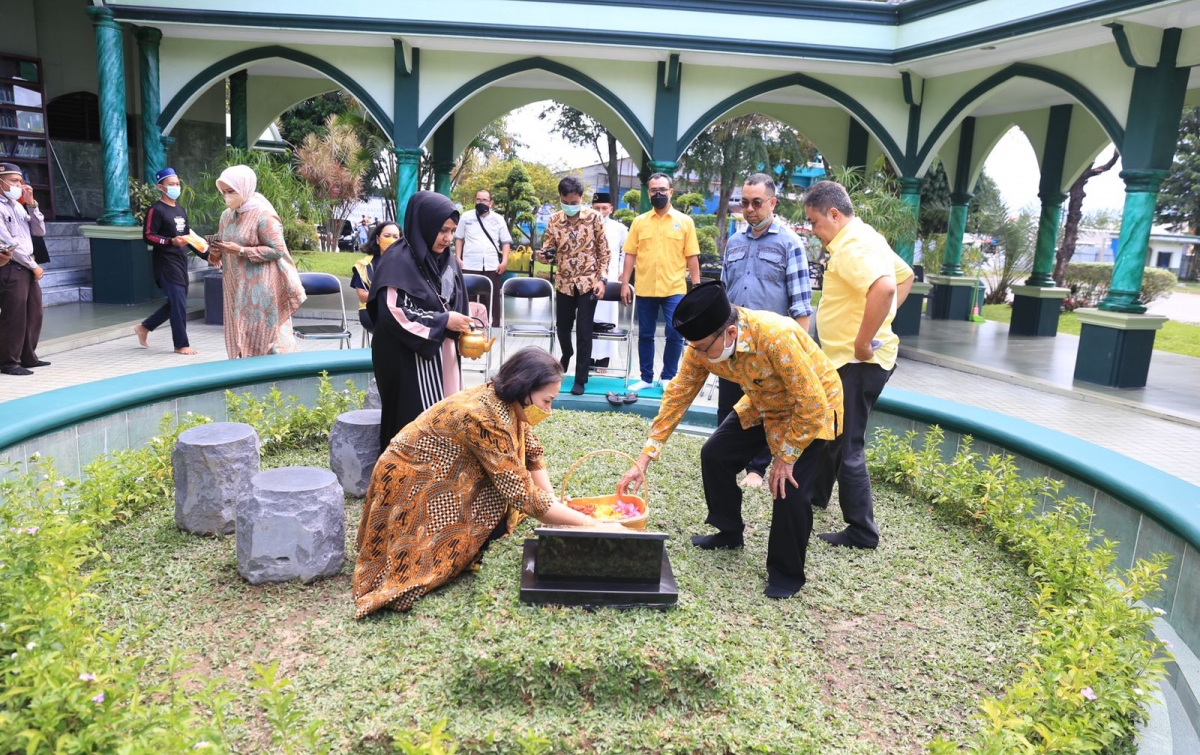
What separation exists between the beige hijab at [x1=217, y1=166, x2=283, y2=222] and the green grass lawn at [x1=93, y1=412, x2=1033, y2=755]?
2.17 metres

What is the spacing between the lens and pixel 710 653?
2.93 m

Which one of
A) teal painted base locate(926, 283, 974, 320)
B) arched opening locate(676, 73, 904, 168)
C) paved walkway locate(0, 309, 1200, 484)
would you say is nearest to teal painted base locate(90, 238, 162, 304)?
paved walkway locate(0, 309, 1200, 484)

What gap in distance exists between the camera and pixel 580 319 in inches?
258

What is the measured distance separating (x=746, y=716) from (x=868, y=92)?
36.6 feet

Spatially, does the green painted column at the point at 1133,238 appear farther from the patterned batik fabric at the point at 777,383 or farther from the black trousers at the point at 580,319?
the patterned batik fabric at the point at 777,383

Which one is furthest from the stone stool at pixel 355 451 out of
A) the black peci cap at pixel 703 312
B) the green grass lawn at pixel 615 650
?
the black peci cap at pixel 703 312

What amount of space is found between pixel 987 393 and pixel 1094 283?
11.9 m

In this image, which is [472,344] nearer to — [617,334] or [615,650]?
[615,650]

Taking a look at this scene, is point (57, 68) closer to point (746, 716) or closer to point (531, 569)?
point (531, 569)

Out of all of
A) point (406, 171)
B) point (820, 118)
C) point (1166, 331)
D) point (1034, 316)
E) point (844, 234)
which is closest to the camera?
point (844, 234)

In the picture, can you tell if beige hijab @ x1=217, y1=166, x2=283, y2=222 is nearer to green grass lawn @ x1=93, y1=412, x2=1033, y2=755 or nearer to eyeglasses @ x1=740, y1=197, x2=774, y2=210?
green grass lawn @ x1=93, y1=412, x2=1033, y2=755

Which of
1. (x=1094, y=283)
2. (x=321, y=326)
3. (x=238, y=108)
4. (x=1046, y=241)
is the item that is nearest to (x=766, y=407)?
(x=321, y=326)

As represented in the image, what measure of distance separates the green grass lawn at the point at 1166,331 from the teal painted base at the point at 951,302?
81 centimetres

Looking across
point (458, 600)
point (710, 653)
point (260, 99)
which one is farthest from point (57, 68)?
point (710, 653)
